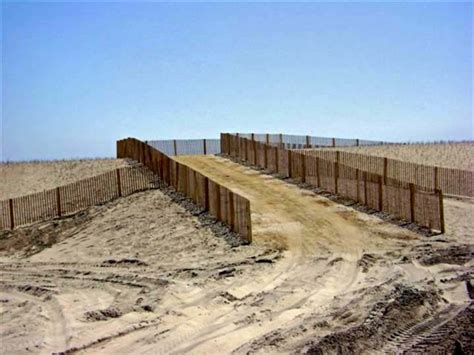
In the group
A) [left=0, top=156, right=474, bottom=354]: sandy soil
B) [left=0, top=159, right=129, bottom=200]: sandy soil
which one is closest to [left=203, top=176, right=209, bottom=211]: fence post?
[left=0, top=156, right=474, bottom=354]: sandy soil

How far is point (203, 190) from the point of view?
77.9ft

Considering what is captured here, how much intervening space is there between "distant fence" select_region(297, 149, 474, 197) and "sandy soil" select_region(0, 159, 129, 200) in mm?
15420

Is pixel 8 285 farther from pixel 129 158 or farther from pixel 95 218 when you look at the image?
pixel 129 158

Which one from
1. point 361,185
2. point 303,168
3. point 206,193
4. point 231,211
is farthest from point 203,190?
point 303,168

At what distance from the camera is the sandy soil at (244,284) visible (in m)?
9.61

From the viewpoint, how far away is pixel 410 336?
893cm

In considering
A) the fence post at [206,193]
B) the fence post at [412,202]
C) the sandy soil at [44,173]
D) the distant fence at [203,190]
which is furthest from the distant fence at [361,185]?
the sandy soil at [44,173]

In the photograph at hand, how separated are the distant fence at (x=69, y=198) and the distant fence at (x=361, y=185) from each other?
6.66 metres

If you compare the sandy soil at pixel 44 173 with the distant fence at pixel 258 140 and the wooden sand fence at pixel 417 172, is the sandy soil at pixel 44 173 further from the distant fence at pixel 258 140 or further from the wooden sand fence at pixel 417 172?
the wooden sand fence at pixel 417 172

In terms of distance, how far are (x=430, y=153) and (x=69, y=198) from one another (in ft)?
87.6

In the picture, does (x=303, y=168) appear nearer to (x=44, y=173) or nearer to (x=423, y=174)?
(x=423, y=174)

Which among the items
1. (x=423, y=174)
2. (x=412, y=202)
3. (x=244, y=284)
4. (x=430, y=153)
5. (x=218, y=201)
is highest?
(x=430, y=153)

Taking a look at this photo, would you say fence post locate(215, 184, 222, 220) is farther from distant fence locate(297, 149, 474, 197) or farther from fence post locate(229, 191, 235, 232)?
distant fence locate(297, 149, 474, 197)

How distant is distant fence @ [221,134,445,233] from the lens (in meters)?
21.0
